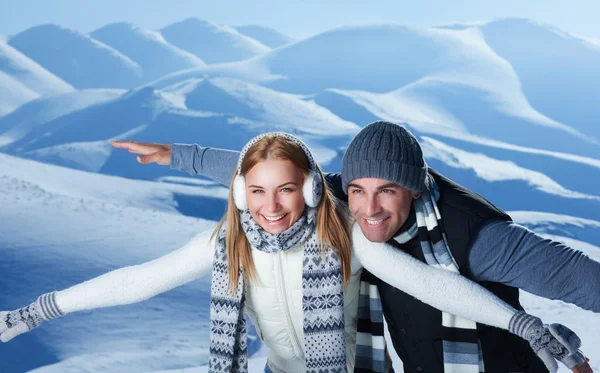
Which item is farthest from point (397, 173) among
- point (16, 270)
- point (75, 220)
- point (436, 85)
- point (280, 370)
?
point (436, 85)

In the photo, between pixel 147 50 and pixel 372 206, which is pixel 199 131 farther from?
pixel 372 206

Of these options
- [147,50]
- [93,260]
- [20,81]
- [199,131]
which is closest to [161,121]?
[199,131]

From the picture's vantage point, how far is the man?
65.6 inches

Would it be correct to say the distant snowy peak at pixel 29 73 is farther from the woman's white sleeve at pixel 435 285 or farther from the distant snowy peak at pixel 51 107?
the woman's white sleeve at pixel 435 285

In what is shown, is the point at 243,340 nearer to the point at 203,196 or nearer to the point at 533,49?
the point at 203,196

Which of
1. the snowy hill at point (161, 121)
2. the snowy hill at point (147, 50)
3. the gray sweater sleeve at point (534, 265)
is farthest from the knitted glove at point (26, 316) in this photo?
the snowy hill at point (147, 50)

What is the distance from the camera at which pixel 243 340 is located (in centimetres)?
195

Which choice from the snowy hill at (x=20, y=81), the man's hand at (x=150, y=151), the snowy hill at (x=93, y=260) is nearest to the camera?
the man's hand at (x=150, y=151)

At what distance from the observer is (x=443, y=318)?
1.88 meters

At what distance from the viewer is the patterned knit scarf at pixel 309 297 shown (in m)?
1.78

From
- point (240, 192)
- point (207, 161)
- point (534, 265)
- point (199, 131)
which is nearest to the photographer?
point (534, 265)

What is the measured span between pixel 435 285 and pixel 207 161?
3.05 feet

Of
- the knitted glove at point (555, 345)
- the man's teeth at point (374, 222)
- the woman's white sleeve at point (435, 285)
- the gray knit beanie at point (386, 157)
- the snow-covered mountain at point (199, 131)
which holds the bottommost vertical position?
the knitted glove at point (555, 345)

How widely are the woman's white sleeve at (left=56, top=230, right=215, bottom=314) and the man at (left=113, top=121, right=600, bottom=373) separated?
0.44 meters
